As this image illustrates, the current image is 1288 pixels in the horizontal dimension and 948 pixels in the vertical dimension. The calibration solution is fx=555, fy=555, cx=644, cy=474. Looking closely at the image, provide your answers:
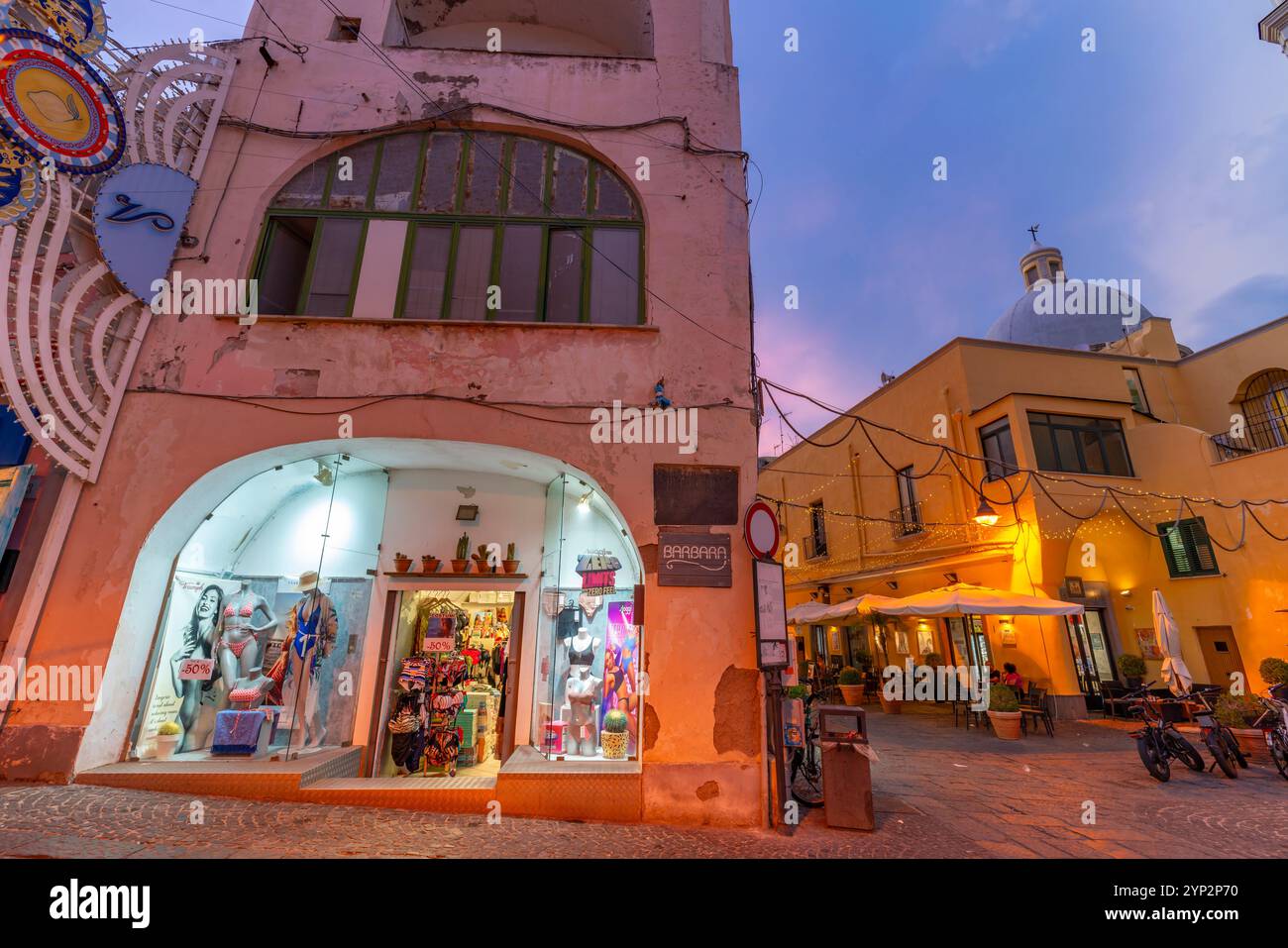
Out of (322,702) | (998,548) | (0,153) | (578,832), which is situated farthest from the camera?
(998,548)

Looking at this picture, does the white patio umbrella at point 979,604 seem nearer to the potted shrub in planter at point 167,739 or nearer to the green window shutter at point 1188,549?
the green window shutter at point 1188,549

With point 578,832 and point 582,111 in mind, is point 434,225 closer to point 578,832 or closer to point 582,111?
point 582,111

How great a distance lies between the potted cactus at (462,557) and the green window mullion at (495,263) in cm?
316

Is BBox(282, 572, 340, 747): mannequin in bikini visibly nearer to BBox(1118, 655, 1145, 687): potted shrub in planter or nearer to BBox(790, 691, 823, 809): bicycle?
BBox(790, 691, 823, 809): bicycle

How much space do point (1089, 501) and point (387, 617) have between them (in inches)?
647

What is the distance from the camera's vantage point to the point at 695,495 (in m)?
6.37

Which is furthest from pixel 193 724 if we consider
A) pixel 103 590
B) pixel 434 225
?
pixel 434 225

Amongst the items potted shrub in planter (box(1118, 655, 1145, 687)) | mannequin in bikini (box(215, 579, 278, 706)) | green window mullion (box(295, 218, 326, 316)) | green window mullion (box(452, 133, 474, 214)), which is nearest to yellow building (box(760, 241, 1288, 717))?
potted shrub in planter (box(1118, 655, 1145, 687))

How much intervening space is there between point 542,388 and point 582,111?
4.59 metres

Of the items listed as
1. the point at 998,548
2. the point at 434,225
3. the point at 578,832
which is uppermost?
the point at 434,225

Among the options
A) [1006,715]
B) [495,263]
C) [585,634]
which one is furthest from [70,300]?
[1006,715]

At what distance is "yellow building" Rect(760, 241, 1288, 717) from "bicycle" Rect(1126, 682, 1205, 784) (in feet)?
15.1

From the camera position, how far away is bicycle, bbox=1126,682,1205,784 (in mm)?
7637

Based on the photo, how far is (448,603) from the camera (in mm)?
8234
